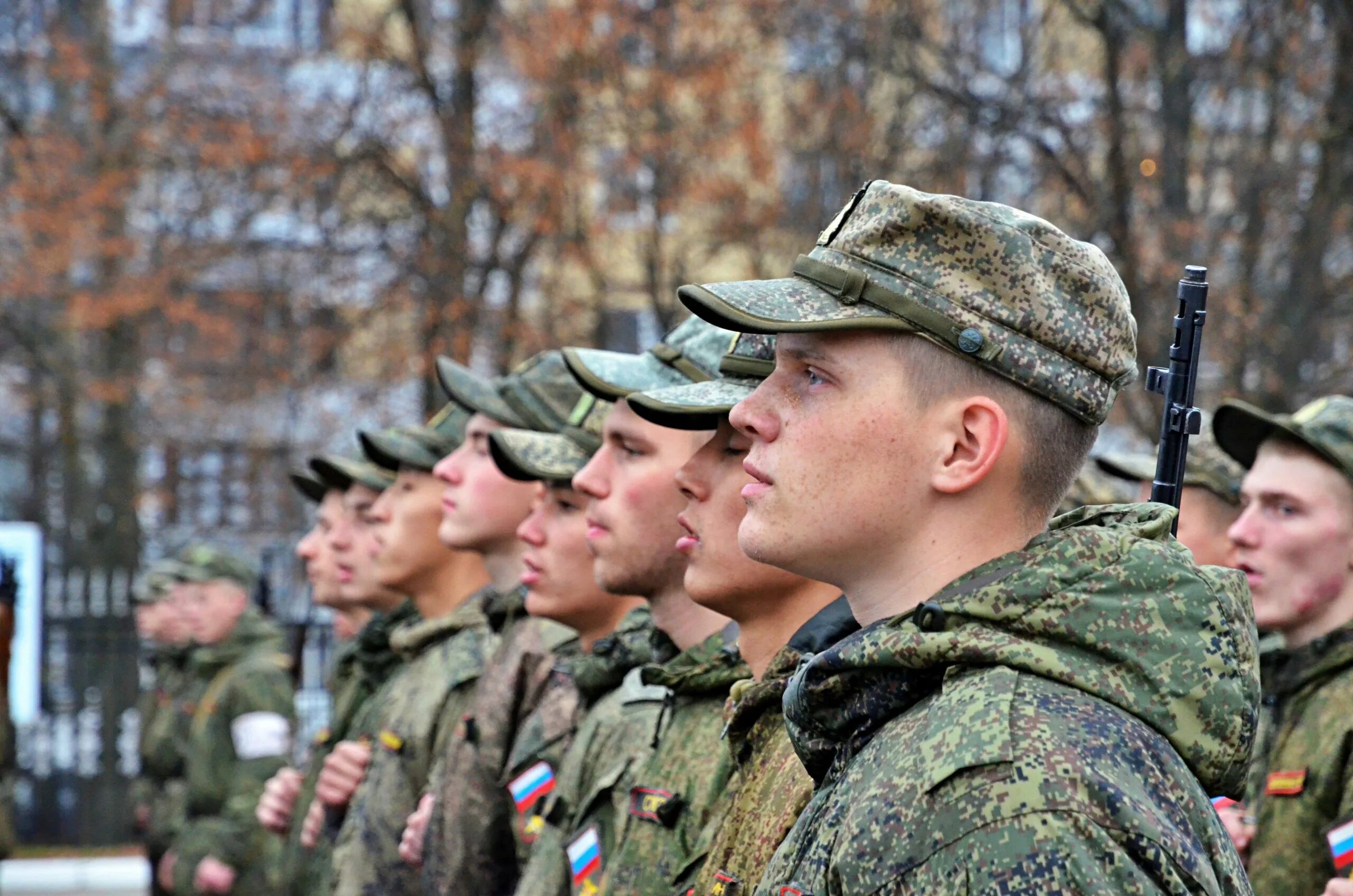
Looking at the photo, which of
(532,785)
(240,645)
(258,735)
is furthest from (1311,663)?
(240,645)

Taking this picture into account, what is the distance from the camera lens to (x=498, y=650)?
250 inches

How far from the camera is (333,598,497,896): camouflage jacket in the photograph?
645 centimetres

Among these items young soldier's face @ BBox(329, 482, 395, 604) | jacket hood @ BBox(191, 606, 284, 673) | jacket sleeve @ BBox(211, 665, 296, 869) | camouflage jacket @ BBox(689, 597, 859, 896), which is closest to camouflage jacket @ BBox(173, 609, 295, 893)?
jacket sleeve @ BBox(211, 665, 296, 869)

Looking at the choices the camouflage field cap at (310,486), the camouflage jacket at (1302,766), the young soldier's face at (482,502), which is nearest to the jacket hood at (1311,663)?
the camouflage jacket at (1302,766)

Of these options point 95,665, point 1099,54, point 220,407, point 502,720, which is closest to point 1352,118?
point 1099,54

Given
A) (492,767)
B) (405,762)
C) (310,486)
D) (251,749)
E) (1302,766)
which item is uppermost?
(1302,766)

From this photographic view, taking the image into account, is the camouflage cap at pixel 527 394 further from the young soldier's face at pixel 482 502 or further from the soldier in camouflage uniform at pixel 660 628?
the soldier in camouflage uniform at pixel 660 628

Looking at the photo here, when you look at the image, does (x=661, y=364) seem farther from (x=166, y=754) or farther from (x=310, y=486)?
(x=166, y=754)

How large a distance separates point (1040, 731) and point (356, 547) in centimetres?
690

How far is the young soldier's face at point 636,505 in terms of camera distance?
459cm

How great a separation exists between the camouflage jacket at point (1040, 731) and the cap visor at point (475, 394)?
4351 mm

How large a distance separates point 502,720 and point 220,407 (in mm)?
19721

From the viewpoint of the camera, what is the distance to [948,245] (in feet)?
7.68

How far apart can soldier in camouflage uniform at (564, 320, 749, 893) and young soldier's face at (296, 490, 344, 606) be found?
448 centimetres
